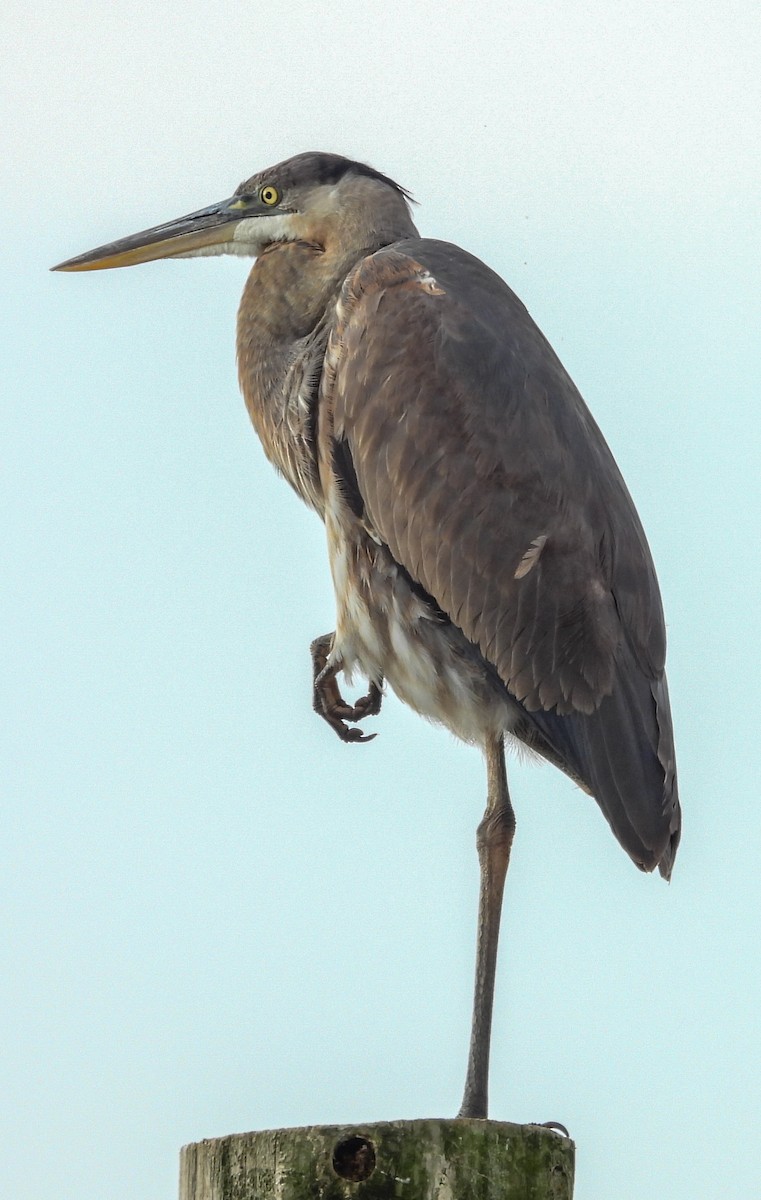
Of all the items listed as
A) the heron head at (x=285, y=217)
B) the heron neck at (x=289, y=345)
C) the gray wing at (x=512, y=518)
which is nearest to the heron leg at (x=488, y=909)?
the gray wing at (x=512, y=518)

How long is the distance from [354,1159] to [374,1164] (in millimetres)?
36

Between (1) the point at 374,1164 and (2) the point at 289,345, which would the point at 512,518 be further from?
(1) the point at 374,1164

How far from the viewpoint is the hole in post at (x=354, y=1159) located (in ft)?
8.48

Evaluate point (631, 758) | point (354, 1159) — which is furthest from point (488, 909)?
point (354, 1159)

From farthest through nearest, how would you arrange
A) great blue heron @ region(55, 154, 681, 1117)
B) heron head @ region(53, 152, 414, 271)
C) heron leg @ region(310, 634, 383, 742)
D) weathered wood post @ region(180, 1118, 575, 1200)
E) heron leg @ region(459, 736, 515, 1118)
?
1. heron head @ region(53, 152, 414, 271)
2. heron leg @ region(310, 634, 383, 742)
3. great blue heron @ region(55, 154, 681, 1117)
4. heron leg @ region(459, 736, 515, 1118)
5. weathered wood post @ region(180, 1118, 575, 1200)

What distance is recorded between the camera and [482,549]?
13.9 feet

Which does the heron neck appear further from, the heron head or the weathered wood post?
the weathered wood post

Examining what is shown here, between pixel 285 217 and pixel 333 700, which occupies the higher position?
pixel 285 217

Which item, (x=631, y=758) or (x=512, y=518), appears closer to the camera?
(x=631, y=758)

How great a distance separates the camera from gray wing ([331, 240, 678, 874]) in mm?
4129

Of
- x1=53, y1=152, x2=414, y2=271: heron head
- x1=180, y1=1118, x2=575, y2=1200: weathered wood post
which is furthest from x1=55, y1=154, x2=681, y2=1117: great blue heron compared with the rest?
x1=180, y1=1118, x2=575, y2=1200: weathered wood post

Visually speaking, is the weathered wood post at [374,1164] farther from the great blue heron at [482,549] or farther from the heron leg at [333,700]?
the heron leg at [333,700]

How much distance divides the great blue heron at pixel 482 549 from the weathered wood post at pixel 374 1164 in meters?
1.27

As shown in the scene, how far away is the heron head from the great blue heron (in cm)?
45
